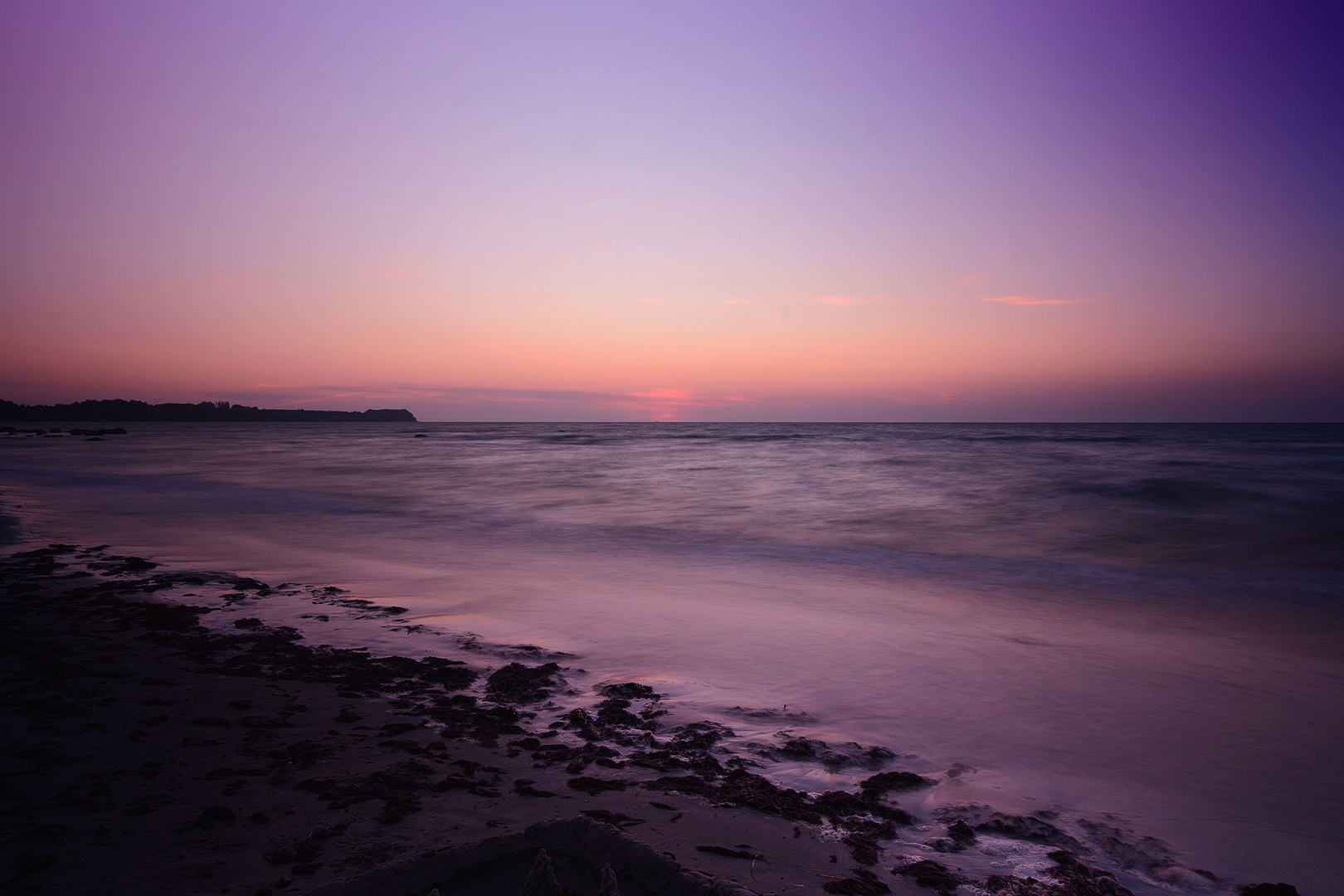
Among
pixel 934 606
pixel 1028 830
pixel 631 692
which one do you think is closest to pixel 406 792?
pixel 631 692

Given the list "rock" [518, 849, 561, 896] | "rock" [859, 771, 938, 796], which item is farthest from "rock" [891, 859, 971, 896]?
"rock" [518, 849, 561, 896]

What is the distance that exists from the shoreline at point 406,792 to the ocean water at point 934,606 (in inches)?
12.5

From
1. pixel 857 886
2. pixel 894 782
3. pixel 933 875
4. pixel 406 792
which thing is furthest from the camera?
pixel 894 782

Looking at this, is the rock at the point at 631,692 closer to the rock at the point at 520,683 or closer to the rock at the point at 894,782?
the rock at the point at 520,683

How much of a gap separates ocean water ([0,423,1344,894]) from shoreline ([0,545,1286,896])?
317 mm

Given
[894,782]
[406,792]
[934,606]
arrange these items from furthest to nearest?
[934,606], [894,782], [406,792]

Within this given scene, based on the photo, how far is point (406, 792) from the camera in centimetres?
252

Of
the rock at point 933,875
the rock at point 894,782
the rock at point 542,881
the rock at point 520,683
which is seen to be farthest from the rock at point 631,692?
the rock at point 542,881

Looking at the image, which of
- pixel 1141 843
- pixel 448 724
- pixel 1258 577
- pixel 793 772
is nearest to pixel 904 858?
pixel 793 772

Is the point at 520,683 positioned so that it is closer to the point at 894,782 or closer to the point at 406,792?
the point at 406,792

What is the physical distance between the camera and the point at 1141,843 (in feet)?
8.38

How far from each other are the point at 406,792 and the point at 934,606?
5376 millimetres

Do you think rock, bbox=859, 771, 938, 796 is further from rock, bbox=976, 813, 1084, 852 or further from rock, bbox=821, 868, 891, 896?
rock, bbox=821, 868, 891, 896

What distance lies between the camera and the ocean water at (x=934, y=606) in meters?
3.17
